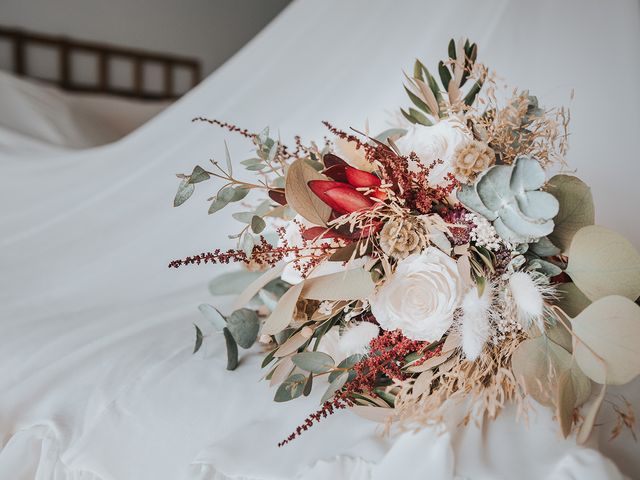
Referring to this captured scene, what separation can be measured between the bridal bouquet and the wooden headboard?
7.66 feet

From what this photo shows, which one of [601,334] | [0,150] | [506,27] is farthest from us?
[0,150]

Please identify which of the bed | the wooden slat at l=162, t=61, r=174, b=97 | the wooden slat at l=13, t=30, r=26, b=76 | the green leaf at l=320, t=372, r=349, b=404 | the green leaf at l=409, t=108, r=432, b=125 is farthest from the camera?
the wooden slat at l=162, t=61, r=174, b=97

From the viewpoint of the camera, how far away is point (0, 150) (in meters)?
1.38

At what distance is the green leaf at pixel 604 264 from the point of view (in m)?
0.59

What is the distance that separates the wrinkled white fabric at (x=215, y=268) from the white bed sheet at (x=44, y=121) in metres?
0.10

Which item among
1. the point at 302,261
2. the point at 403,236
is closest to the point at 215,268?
the point at 302,261

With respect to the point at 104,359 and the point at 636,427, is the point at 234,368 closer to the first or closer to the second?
the point at 104,359

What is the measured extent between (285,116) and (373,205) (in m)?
0.64

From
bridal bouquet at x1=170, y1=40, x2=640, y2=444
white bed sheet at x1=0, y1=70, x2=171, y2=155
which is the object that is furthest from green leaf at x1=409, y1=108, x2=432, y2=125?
white bed sheet at x1=0, y1=70, x2=171, y2=155

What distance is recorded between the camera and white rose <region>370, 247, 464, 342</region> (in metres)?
0.61

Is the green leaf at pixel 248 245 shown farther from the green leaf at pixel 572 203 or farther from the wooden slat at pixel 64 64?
the wooden slat at pixel 64 64

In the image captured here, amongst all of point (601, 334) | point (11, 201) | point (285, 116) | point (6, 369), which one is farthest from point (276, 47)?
point (601, 334)

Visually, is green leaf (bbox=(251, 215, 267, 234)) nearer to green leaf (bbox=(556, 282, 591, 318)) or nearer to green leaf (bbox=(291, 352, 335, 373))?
green leaf (bbox=(291, 352, 335, 373))

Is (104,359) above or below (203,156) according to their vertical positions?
below
